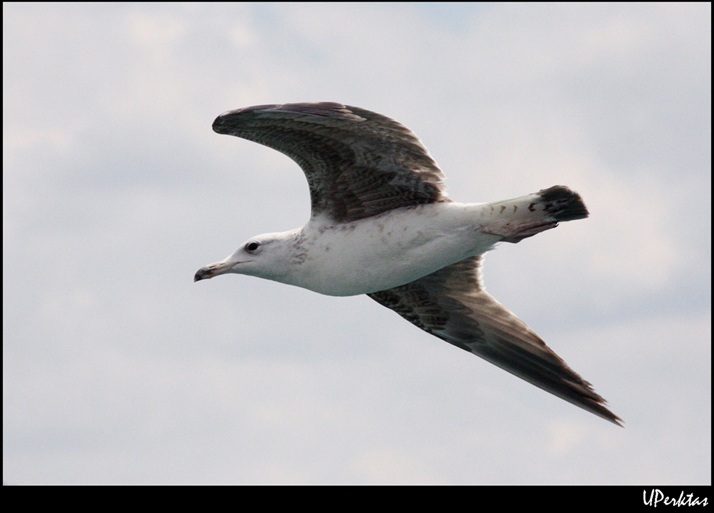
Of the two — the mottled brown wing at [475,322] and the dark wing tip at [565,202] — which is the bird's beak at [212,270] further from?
the dark wing tip at [565,202]

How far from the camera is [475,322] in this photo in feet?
68.0

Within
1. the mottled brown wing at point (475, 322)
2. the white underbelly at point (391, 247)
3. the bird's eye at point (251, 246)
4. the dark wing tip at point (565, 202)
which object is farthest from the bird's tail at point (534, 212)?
the bird's eye at point (251, 246)

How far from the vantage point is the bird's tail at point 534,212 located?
17453 millimetres

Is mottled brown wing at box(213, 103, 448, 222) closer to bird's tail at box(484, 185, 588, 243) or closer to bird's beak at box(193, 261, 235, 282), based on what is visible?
bird's tail at box(484, 185, 588, 243)

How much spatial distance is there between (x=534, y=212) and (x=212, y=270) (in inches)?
185

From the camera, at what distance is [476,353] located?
20.8 m

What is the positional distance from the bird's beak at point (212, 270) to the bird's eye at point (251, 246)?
319 mm

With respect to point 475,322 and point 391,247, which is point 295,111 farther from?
point 475,322

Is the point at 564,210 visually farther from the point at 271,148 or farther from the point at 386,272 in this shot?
the point at 271,148

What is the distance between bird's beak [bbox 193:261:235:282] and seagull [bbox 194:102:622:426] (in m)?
0.01

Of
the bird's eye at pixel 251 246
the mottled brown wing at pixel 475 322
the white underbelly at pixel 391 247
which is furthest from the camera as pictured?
the mottled brown wing at pixel 475 322

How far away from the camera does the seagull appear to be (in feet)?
57.1

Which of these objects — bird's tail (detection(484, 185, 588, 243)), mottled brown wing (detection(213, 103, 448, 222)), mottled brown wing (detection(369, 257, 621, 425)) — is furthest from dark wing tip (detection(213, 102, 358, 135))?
mottled brown wing (detection(369, 257, 621, 425))

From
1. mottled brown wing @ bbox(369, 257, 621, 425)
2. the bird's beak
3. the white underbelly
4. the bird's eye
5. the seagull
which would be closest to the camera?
the seagull
